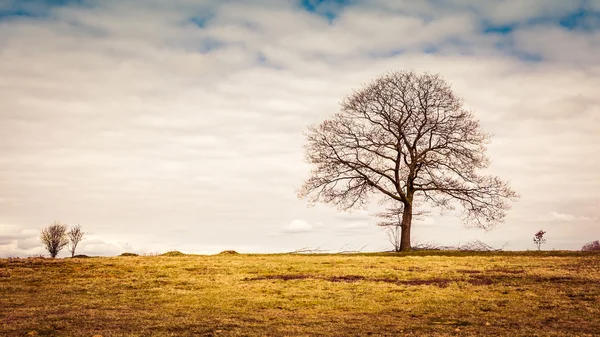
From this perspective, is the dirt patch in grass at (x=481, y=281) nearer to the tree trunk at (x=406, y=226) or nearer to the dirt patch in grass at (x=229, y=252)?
the tree trunk at (x=406, y=226)

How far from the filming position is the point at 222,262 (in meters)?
24.7

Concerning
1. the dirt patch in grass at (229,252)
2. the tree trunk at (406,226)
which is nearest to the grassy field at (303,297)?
the dirt patch in grass at (229,252)

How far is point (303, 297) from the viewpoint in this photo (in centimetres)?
1536

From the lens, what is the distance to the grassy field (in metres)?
10.7

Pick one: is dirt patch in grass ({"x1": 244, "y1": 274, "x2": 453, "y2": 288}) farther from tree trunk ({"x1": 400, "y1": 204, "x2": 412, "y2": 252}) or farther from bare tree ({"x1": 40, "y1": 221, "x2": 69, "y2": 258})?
bare tree ({"x1": 40, "y1": 221, "x2": 69, "y2": 258})

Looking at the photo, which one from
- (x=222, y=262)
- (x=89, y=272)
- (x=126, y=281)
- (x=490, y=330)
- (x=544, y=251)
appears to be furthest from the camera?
(x=544, y=251)

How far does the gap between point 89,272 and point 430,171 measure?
2105 centimetres

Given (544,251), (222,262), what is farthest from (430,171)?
(222,262)

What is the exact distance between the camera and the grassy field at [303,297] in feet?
35.2

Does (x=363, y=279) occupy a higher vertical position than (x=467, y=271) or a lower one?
lower

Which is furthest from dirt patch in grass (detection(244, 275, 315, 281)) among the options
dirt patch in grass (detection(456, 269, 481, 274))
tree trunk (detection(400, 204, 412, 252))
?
tree trunk (detection(400, 204, 412, 252))

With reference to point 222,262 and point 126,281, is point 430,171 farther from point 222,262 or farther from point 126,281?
point 126,281

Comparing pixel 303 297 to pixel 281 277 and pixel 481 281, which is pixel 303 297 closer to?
pixel 281 277

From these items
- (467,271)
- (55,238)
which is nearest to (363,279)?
(467,271)
